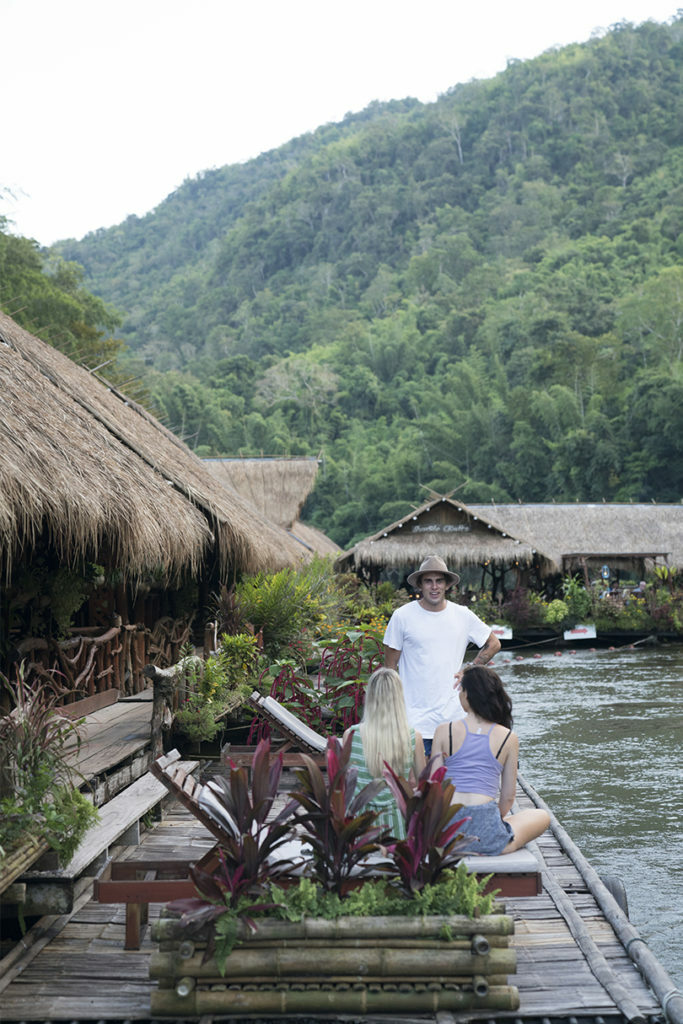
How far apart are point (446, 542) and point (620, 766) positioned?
53.3 feet

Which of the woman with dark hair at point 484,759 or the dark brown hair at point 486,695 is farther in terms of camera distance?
the dark brown hair at point 486,695

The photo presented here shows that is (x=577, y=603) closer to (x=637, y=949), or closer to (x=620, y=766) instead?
(x=620, y=766)

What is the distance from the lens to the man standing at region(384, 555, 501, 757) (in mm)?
5508

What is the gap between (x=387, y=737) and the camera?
4.43 meters

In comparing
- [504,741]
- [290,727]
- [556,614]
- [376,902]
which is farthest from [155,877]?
[556,614]

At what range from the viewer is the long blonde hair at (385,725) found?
14.5ft

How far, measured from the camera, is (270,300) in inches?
3177

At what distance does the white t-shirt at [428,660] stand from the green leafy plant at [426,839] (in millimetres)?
1553

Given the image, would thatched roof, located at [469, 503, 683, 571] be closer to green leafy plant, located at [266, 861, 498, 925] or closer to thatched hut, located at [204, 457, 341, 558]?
thatched hut, located at [204, 457, 341, 558]

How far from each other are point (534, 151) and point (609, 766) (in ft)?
280

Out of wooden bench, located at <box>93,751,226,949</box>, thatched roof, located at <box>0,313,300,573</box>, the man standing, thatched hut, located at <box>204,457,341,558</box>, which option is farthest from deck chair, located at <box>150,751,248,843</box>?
thatched hut, located at <box>204,457,341,558</box>

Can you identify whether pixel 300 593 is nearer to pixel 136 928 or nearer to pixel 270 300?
pixel 136 928

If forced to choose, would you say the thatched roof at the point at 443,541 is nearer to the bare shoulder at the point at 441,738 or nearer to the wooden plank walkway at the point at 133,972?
the wooden plank walkway at the point at 133,972

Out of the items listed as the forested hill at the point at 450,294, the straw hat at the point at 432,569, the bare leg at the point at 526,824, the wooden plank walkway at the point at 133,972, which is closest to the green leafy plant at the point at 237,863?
the wooden plank walkway at the point at 133,972
